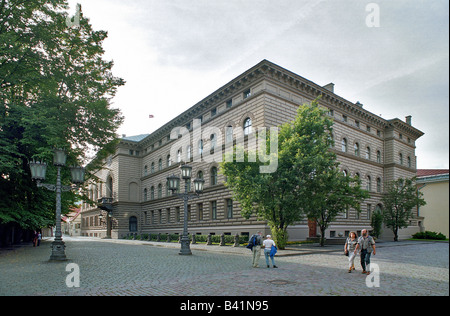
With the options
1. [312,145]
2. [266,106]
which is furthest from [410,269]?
[266,106]

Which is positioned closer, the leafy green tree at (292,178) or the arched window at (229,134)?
the leafy green tree at (292,178)

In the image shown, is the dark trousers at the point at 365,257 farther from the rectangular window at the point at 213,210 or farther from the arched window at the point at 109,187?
the arched window at the point at 109,187

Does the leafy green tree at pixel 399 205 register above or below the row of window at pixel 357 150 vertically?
below

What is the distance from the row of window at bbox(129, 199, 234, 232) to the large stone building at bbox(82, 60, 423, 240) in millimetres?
98

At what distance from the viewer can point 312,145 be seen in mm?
23266

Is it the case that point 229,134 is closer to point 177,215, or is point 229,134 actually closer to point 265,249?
point 177,215

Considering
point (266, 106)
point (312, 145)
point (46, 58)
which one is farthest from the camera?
point (266, 106)

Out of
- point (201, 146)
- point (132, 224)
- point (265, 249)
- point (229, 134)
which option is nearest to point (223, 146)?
point (229, 134)

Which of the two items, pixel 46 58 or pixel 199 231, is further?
pixel 199 231

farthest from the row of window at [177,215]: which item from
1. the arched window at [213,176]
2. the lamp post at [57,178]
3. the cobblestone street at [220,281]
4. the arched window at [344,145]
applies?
the cobblestone street at [220,281]

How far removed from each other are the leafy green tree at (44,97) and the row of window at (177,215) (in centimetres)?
1363

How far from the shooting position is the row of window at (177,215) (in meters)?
32.9
